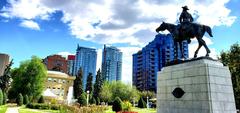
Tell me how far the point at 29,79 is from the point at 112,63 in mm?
123367

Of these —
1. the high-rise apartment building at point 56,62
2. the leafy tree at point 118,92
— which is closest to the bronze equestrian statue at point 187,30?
the leafy tree at point 118,92

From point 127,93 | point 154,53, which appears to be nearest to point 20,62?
point 127,93

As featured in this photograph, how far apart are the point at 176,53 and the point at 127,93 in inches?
2265

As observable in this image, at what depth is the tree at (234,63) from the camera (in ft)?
95.1

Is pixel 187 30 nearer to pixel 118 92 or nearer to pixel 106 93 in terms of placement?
pixel 106 93

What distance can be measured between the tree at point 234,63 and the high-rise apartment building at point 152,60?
77.7m

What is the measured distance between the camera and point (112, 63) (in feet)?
573

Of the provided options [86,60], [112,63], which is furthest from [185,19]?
[86,60]

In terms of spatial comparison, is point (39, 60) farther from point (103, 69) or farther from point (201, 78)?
point (103, 69)

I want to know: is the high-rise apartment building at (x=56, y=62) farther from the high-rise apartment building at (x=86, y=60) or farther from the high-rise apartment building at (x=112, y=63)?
the high-rise apartment building at (x=86, y=60)

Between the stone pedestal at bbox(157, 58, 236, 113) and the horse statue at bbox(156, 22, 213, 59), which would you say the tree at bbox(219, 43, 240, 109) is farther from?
the stone pedestal at bbox(157, 58, 236, 113)

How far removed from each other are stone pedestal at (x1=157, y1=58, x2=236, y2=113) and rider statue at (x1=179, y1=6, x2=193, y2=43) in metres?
1.98

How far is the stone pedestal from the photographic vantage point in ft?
34.9

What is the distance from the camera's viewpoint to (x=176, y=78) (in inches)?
483
